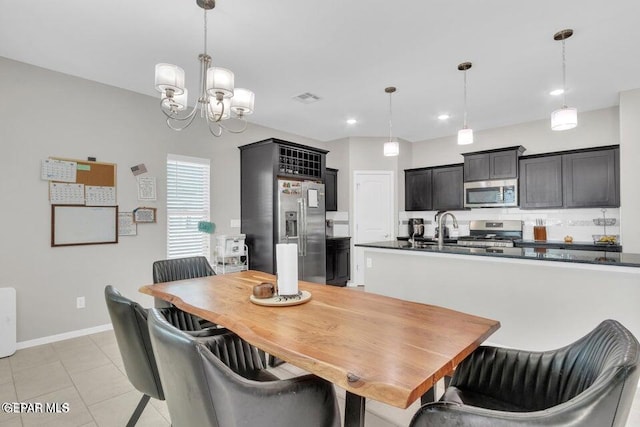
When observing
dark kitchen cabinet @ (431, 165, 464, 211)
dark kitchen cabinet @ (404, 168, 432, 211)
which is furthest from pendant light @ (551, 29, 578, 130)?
dark kitchen cabinet @ (404, 168, 432, 211)

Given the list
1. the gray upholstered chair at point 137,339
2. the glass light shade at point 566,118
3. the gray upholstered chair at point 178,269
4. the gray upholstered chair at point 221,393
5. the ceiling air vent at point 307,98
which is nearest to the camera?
the gray upholstered chair at point 221,393

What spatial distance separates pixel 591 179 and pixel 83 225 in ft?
21.2

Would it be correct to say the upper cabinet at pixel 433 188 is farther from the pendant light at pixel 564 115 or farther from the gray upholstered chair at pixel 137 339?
the gray upholstered chair at pixel 137 339

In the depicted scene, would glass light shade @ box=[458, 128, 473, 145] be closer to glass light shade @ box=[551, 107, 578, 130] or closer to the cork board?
glass light shade @ box=[551, 107, 578, 130]

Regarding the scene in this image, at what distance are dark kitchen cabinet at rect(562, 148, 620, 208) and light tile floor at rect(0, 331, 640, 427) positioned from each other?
Result: 2.87 metres

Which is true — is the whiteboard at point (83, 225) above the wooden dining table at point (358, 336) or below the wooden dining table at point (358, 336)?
above

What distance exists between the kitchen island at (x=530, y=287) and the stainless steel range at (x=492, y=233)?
1.93 m

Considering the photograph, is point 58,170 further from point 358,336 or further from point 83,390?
point 358,336

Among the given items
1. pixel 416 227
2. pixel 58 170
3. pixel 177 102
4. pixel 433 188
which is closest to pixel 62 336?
pixel 58 170

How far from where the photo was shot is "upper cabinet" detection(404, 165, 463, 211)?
18.3 ft

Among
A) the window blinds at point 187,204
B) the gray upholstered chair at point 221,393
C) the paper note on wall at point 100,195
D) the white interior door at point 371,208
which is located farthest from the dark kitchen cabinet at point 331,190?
the gray upholstered chair at point 221,393

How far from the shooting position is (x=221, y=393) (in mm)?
948

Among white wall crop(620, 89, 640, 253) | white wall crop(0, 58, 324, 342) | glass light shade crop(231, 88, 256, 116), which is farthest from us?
white wall crop(620, 89, 640, 253)

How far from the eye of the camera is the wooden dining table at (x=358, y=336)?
0.97 m
